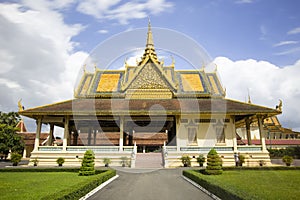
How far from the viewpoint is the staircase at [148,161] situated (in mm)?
16703

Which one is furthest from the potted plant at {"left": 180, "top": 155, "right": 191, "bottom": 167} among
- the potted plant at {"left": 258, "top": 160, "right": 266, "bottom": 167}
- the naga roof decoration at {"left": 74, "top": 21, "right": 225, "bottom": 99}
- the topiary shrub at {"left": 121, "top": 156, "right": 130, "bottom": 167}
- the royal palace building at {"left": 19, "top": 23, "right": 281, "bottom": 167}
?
the naga roof decoration at {"left": 74, "top": 21, "right": 225, "bottom": 99}

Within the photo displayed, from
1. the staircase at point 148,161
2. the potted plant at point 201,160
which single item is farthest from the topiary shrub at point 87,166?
the potted plant at point 201,160

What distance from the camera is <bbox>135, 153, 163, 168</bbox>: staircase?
54.8ft

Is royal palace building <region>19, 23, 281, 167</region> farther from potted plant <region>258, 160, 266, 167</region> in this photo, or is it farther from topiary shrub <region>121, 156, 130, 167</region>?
topiary shrub <region>121, 156, 130, 167</region>

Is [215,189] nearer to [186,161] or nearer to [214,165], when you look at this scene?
[214,165]

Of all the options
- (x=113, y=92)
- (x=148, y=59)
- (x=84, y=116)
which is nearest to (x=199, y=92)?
(x=148, y=59)

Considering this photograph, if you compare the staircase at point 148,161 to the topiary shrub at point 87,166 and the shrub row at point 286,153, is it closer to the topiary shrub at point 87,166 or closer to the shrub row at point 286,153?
the topiary shrub at point 87,166

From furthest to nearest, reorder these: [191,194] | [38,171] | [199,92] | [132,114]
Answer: [199,92], [132,114], [38,171], [191,194]

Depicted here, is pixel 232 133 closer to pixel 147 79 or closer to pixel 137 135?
pixel 147 79

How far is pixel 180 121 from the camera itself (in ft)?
61.8

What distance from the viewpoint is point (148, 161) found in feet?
57.2

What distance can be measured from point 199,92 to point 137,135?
9.67 m

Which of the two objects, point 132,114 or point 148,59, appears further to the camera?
point 148,59

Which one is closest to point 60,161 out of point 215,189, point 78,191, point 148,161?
point 148,161
